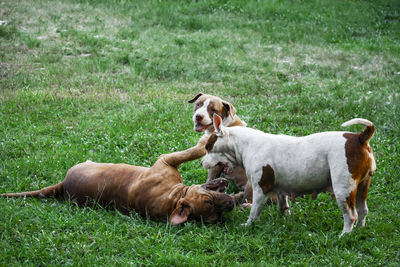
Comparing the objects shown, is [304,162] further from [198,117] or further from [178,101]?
[178,101]

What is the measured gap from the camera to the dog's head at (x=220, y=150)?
542 centimetres

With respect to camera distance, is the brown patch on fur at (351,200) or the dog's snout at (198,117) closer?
the brown patch on fur at (351,200)

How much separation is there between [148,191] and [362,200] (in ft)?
8.02

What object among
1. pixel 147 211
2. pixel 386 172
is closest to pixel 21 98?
pixel 147 211

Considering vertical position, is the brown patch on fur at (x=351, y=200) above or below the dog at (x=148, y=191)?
above

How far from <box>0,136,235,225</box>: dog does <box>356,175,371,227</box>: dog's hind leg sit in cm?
141

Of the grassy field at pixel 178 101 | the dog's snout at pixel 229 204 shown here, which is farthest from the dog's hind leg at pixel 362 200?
the dog's snout at pixel 229 204

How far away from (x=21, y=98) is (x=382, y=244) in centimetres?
765

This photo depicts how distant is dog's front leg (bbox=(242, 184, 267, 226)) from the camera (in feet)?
16.5

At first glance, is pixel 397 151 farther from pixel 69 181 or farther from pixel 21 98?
pixel 21 98

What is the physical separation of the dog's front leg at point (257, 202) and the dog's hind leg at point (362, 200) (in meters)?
1.01

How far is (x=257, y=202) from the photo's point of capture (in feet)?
16.6

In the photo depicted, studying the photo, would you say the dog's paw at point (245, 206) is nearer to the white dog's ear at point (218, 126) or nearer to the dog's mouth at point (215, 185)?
the dog's mouth at point (215, 185)

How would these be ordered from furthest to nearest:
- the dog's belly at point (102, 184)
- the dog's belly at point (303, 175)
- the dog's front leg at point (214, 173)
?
1. the dog's front leg at point (214, 173)
2. the dog's belly at point (102, 184)
3. the dog's belly at point (303, 175)
